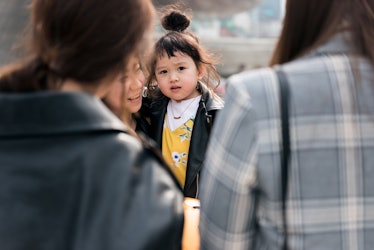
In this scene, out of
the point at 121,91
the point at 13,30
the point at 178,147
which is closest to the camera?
the point at 121,91

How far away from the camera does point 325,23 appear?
1150mm

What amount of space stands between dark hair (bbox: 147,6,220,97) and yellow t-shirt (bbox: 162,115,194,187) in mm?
339

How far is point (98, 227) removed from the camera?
3.21 feet

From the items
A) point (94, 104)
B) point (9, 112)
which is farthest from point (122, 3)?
point (9, 112)

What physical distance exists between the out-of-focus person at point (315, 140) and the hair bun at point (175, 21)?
1.69m

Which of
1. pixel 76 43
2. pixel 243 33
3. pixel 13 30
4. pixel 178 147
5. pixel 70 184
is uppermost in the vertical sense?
pixel 76 43

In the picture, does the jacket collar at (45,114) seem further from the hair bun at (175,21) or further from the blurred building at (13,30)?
the hair bun at (175,21)

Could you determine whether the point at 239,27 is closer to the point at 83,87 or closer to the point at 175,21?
the point at 175,21

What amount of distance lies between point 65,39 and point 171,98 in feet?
5.40

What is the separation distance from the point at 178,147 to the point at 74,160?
5.07 feet

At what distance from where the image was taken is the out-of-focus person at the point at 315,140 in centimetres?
109

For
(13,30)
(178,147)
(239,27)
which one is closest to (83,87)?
(178,147)

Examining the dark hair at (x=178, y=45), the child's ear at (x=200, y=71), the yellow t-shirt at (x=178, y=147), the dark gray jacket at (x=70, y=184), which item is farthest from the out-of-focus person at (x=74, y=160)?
the child's ear at (x=200, y=71)

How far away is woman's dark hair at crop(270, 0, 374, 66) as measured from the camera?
113 cm
